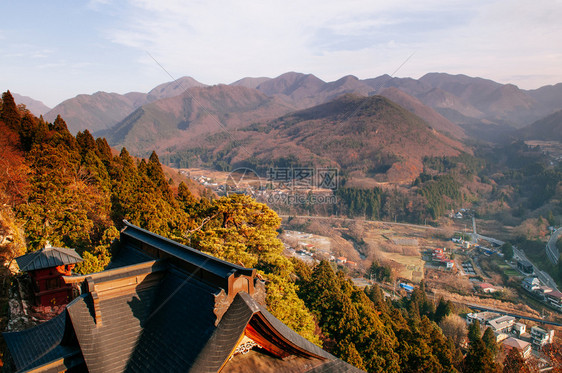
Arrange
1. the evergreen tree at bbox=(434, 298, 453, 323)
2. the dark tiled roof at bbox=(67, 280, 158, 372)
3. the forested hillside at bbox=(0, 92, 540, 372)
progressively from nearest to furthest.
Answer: the dark tiled roof at bbox=(67, 280, 158, 372) → the forested hillside at bbox=(0, 92, 540, 372) → the evergreen tree at bbox=(434, 298, 453, 323)

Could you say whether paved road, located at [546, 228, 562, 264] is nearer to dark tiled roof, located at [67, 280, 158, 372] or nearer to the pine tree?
dark tiled roof, located at [67, 280, 158, 372]

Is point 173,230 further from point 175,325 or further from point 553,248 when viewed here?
point 553,248

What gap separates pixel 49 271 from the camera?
8125 mm

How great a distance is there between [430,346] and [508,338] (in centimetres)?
1447

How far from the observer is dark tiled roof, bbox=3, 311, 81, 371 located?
4098mm

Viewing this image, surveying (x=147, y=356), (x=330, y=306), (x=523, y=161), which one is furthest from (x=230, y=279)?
(x=523, y=161)

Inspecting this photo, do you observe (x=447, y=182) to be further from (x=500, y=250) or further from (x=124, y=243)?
(x=124, y=243)

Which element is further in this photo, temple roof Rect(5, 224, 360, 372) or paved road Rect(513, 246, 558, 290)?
paved road Rect(513, 246, 558, 290)

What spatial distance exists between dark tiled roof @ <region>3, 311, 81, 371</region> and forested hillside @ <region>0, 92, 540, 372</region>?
170 inches

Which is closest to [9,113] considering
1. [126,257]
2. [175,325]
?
[126,257]

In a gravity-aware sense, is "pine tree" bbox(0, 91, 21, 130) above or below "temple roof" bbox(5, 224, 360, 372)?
above

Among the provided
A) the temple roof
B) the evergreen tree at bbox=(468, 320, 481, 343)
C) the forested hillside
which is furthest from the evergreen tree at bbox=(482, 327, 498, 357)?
the temple roof

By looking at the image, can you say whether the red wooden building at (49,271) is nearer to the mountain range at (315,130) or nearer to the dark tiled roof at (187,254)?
the dark tiled roof at (187,254)

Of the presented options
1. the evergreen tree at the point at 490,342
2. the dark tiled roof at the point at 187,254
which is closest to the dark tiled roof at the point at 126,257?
the dark tiled roof at the point at 187,254
